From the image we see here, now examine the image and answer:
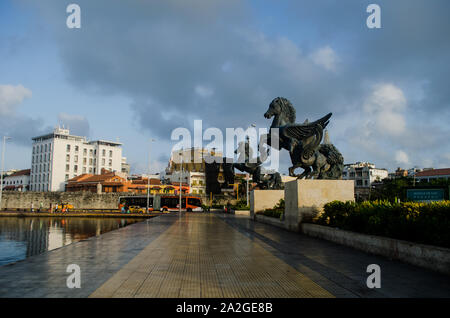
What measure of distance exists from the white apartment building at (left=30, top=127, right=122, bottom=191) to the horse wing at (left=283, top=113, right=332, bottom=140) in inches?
3616

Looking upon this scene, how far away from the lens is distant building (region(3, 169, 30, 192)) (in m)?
102

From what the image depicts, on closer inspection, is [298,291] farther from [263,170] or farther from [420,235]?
[263,170]

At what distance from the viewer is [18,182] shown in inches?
4136

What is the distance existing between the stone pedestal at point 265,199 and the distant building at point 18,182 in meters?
98.0

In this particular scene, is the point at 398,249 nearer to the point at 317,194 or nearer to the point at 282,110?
the point at 317,194

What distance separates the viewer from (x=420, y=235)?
282 inches

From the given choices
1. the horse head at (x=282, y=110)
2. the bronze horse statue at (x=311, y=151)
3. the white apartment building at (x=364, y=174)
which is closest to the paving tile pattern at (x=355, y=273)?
the bronze horse statue at (x=311, y=151)

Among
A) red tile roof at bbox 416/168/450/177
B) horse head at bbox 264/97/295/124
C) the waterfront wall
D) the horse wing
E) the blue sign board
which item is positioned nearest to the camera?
the blue sign board

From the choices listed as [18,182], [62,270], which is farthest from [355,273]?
[18,182]

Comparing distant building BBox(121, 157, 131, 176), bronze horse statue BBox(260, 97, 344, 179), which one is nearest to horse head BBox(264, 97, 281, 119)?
bronze horse statue BBox(260, 97, 344, 179)

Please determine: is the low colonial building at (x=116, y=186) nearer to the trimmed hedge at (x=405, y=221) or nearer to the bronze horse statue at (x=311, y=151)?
the bronze horse statue at (x=311, y=151)

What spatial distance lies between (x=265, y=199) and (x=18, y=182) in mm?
105708

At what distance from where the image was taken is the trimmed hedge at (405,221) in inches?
267

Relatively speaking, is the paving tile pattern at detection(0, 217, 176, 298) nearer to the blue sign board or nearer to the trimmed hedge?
the trimmed hedge
